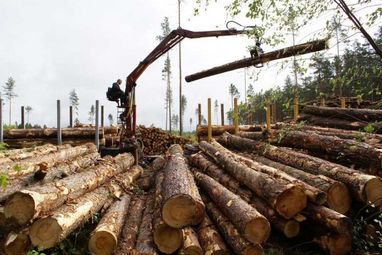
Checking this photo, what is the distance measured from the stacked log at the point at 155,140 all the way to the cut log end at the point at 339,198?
12.8 m

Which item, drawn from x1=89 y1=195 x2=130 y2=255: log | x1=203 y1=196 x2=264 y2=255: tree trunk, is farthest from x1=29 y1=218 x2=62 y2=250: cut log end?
x1=203 y1=196 x2=264 y2=255: tree trunk

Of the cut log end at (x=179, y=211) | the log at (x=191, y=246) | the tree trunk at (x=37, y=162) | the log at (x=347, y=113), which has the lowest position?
the log at (x=191, y=246)

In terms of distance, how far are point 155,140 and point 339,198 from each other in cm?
1309

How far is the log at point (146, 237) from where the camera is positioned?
16.3 feet

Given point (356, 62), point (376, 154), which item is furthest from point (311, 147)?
point (356, 62)

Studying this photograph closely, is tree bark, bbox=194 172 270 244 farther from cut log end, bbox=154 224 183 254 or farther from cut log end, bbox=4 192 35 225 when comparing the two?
cut log end, bbox=4 192 35 225

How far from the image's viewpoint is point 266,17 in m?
4.39

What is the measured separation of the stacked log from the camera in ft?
58.4

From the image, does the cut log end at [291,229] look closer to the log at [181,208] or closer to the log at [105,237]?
the log at [181,208]

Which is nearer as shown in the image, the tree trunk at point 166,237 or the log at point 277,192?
the tree trunk at point 166,237

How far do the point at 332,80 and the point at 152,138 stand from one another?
14306mm

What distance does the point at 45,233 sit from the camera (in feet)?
15.9

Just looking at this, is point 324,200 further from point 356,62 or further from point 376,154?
point 356,62

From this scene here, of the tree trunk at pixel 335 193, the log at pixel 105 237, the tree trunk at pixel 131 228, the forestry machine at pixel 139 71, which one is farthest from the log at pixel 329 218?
the forestry machine at pixel 139 71
